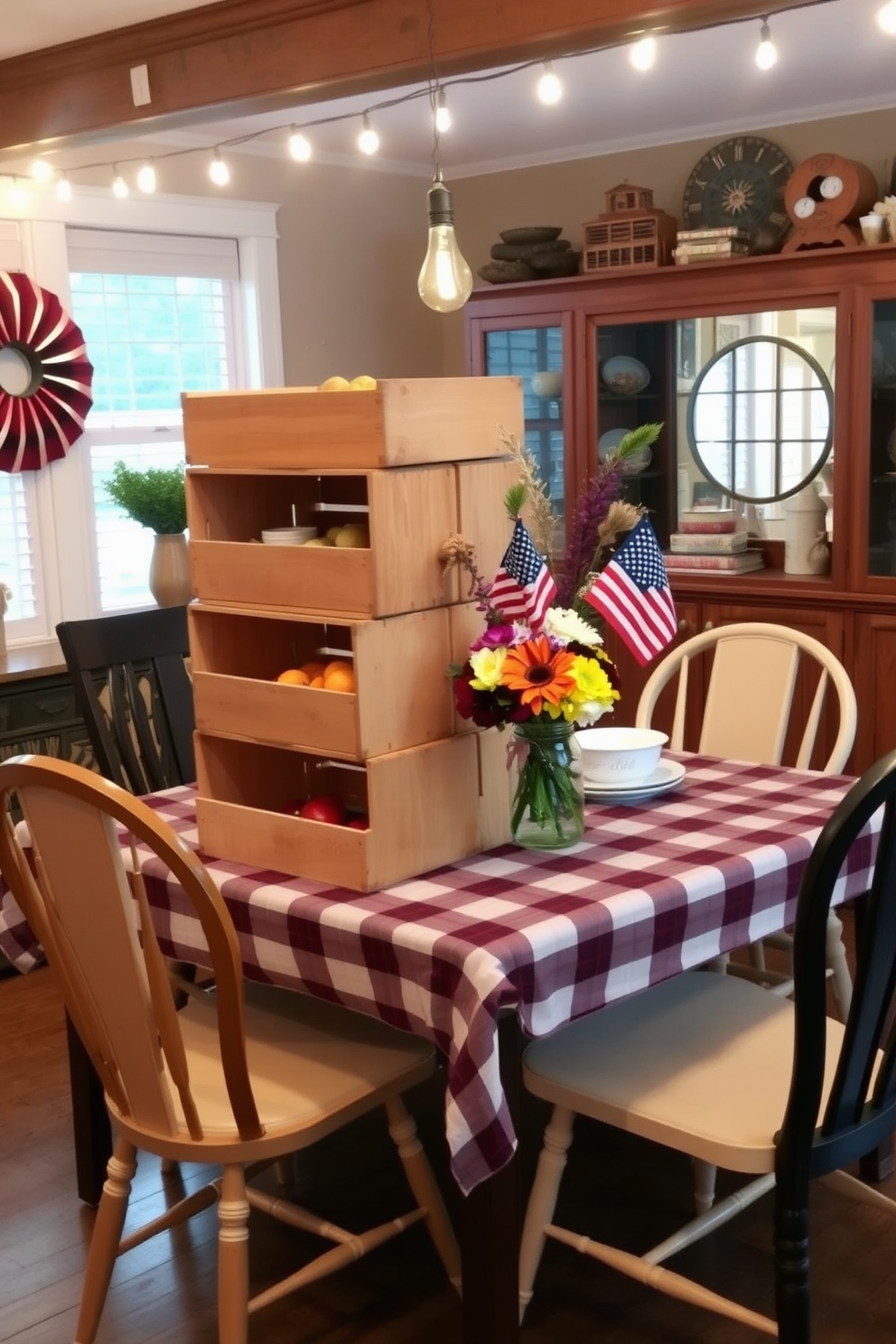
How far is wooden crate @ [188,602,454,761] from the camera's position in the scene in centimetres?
188

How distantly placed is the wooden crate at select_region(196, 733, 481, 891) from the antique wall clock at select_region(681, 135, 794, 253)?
9.32 ft

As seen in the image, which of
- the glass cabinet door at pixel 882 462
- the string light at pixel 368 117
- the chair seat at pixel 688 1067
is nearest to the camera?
the chair seat at pixel 688 1067

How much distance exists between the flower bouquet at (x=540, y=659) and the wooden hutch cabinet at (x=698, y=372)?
2.16 meters

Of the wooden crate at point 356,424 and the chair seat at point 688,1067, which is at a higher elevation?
the wooden crate at point 356,424

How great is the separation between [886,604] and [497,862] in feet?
7.58

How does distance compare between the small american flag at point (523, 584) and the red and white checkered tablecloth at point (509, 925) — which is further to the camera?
the small american flag at point (523, 584)

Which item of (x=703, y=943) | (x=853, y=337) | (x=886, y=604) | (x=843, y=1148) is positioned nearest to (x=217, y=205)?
(x=853, y=337)

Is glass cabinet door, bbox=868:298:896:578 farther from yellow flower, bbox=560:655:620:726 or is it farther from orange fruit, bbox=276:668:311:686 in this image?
orange fruit, bbox=276:668:311:686

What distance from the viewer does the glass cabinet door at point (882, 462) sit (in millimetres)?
3961

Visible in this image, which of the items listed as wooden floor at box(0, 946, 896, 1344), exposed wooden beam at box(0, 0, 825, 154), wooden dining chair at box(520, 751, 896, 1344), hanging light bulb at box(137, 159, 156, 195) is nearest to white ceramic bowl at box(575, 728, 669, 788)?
wooden dining chair at box(520, 751, 896, 1344)

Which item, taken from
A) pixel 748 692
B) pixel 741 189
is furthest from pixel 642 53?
pixel 741 189

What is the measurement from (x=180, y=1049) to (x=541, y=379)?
11.3ft

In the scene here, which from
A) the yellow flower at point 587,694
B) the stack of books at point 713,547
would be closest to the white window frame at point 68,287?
the stack of books at point 713,547

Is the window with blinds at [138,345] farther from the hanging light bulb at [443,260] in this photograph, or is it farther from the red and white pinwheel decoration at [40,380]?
the hanging light bulb at [443,260]
